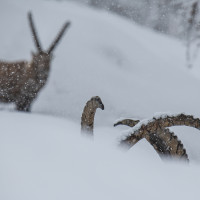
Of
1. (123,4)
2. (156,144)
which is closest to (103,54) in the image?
(123,4)

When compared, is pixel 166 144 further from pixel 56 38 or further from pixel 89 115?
pixel 56 38

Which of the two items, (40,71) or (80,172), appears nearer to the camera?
(80,172)

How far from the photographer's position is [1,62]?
1.04 metres

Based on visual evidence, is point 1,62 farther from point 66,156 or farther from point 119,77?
point 66,156

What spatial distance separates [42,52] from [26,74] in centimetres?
10

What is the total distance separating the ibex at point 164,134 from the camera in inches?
9.0

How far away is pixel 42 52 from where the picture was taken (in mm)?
905

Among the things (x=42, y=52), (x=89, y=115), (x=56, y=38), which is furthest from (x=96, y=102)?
(x=42, y=52)

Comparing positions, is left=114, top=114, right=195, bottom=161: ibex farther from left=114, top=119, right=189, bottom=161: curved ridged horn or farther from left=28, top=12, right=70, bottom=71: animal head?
left=28, top=12, right=70, bottom=71: animal head

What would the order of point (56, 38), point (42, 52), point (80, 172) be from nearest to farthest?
point (80, 172) < point (56, 38) < point (42, 52)

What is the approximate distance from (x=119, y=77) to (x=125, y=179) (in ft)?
1.02

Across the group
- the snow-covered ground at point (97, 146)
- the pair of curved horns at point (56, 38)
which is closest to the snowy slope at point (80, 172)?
the snow-covered ground at point (97, 146)

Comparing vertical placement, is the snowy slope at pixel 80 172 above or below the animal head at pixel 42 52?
below

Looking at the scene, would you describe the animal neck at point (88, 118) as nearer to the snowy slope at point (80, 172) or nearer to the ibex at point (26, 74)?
the snowy slope at point (80, 172)
